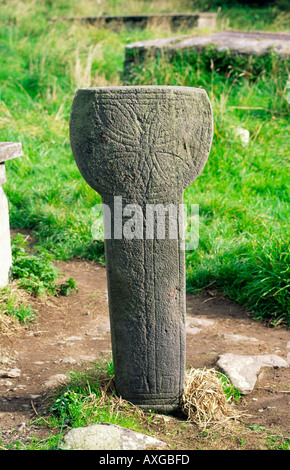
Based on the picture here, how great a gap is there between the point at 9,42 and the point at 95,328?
7342 millimetres

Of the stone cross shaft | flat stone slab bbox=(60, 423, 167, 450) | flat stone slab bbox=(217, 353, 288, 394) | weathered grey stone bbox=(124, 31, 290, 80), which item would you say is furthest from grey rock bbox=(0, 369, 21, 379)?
weathered grey stone bbox=(124, 31, 290, 80)

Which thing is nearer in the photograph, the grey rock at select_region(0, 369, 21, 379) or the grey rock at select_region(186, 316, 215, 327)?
the grey rock at select_region(0, 369, 21, 379)

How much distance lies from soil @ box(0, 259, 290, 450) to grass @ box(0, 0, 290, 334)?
0.73ft

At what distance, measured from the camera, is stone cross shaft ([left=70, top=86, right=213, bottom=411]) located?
7.21 ft

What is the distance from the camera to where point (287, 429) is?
247cm

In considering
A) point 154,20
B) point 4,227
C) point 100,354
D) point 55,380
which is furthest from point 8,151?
point 154,20

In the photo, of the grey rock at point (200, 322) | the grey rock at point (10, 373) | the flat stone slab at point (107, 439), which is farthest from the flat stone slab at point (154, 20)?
the flat stone slab at point (107, 439)

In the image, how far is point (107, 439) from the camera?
7.03 ft

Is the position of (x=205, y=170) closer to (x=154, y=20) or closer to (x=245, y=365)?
(x=245, y=365)

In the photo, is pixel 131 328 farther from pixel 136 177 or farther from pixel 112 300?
pixel 136 177

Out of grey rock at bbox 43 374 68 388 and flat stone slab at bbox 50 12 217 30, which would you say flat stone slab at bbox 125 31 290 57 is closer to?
flat stone slab at bbox 50 12 217 30

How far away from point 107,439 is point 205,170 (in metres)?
4.08
